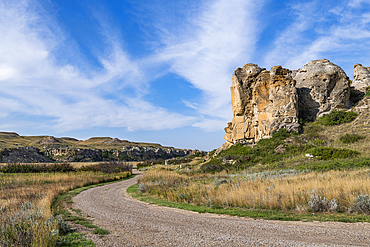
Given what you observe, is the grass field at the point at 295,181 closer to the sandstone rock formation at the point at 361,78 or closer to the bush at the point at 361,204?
the bush at the point at 361,204

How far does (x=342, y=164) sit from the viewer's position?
1786 centimetres

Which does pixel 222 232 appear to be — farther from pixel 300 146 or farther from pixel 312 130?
pixel 312 130

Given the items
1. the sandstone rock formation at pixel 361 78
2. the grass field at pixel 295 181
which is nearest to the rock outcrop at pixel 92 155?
the grass field at pixel 295 181

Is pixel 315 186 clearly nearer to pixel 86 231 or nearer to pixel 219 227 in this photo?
pixel 219 227

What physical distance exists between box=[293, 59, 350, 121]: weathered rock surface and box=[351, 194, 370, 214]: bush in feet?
105

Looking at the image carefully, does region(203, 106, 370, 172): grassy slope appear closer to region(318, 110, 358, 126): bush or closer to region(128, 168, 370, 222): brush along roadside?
region(318, 110, 358, 126): bush

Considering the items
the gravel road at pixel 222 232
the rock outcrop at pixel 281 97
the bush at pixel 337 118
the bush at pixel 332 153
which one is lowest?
the gravel road at pixel 222 232

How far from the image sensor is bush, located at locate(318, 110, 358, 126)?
3224 cm

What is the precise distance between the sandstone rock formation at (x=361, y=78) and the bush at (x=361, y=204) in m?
40.9

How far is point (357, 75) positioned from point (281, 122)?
71.0 feet

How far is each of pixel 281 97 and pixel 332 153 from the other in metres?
14.4

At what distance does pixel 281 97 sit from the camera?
3562 centimetres

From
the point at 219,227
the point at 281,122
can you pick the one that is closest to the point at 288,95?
the point at 281,122

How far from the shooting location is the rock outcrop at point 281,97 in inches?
1383
